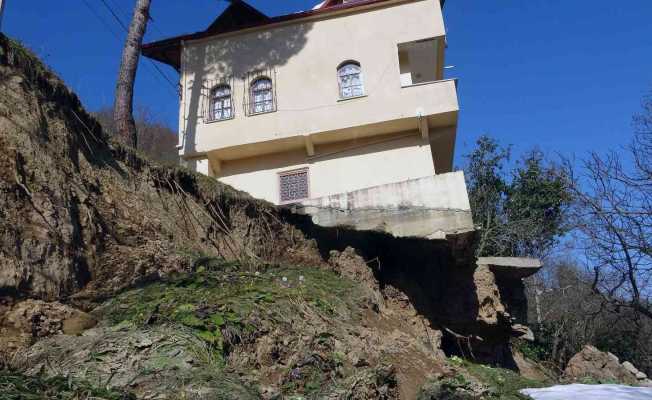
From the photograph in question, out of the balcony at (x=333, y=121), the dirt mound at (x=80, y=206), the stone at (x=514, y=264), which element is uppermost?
the balcony at (x=333, y=121)

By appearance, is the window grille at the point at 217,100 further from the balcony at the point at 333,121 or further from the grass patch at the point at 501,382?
the grass patch at the point at 501,382

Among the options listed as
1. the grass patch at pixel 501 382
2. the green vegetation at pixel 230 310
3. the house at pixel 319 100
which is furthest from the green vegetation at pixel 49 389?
the house at pixel 319 100

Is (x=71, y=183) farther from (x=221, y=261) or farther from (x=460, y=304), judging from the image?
(x=460, y=304)

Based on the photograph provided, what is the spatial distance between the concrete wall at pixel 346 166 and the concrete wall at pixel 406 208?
9.42 feet

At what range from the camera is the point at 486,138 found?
23.5 meters

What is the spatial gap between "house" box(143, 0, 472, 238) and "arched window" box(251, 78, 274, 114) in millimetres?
29

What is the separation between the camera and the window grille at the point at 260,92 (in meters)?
14.8

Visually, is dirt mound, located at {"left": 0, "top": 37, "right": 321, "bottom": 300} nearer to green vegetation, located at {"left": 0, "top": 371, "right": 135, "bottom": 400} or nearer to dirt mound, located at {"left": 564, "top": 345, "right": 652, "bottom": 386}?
green vegetation, located at {"left": 0, "top": 371, "right": 135, "bottom": 400}

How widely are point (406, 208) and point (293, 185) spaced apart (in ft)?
14.5

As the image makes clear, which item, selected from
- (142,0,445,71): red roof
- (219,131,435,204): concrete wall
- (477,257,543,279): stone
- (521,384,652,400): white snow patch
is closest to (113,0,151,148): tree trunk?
(142,0,445,71): red roof

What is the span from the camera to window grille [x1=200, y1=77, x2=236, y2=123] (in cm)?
1502

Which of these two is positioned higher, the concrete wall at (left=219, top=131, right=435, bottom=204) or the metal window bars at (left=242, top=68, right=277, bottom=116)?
the metal window bars at (left=242, top=68, right=277, bottom=116)

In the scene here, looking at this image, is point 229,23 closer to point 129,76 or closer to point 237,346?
point 129,76

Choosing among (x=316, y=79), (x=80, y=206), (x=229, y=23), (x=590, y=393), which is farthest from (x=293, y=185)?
(x=590, y=393)
